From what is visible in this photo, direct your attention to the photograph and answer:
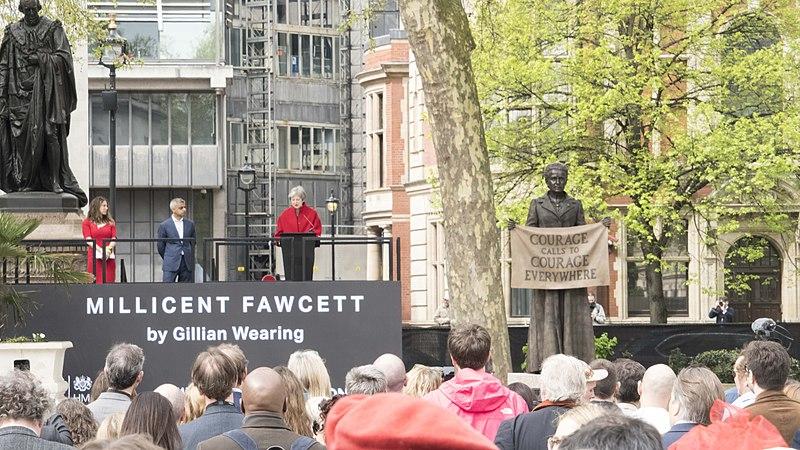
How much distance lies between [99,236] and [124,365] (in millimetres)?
8284

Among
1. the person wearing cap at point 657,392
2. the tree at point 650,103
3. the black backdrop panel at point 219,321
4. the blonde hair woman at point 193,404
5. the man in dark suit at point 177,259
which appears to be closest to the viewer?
the person wearing cap at point 657,392

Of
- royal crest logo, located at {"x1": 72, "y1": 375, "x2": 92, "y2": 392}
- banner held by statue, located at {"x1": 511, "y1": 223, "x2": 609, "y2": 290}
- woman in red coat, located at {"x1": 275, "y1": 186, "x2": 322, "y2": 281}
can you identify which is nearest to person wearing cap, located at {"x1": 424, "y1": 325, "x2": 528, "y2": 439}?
banner held by statue, located at {"x1": 511, "y1": 223, "x2": 609, "y2": 290}

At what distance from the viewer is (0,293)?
50.6 feet

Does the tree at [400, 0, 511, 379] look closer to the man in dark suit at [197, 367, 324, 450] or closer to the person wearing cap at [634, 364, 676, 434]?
the person wearing cap at [634, 364, 676, 434]

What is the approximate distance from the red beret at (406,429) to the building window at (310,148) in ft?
199

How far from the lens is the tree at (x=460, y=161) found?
1641 centimetres

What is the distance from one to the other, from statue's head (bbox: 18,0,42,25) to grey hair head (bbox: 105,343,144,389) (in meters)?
8.68

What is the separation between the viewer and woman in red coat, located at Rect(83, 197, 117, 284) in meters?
16.7

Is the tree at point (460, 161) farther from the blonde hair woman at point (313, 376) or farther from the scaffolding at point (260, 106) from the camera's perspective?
the scaffolding at point (260, 106)

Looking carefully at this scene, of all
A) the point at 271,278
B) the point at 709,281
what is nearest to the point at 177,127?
the point at 709,281

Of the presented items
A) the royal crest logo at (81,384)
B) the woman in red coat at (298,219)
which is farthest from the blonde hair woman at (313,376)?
the woman in red coat at (298,219)

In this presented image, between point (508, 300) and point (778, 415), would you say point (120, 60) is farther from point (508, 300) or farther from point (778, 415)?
point (508, 300)

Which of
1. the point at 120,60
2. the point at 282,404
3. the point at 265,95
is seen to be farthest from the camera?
the point at 265,95

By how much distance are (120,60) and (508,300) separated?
80.8 feet
